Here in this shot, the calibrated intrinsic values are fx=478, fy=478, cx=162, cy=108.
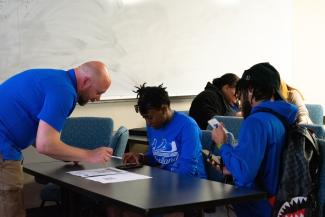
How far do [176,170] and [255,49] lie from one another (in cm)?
320

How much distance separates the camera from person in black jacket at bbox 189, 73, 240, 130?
417cm

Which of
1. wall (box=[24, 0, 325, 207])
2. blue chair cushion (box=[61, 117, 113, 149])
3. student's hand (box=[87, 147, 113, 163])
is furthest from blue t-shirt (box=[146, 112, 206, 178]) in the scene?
wall (box=[24, 0, 325, 207])

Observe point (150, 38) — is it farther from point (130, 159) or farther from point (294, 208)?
point (294, 208)

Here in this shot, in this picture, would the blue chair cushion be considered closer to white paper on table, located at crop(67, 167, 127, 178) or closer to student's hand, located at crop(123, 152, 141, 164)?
student's hand, located at crop(123, 152, 141, 164)

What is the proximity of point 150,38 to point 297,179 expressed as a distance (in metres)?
2.79

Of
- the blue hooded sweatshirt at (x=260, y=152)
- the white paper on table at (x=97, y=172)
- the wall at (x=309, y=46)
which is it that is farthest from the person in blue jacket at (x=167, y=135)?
the wall at (x=309, y=46)

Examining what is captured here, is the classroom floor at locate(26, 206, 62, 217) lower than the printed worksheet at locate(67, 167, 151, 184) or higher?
lower

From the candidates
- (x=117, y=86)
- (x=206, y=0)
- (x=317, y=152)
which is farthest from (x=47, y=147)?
(x=206, y=0)

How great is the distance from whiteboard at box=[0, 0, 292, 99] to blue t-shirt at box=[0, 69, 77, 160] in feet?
5.47

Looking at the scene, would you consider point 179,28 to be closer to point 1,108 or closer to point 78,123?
point 78,123

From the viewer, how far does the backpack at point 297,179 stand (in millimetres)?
1997

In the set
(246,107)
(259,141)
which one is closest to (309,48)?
(246,107)

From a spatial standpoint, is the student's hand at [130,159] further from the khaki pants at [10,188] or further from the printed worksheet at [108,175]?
the khaki pants at [10,188]

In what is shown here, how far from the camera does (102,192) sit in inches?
74.3
